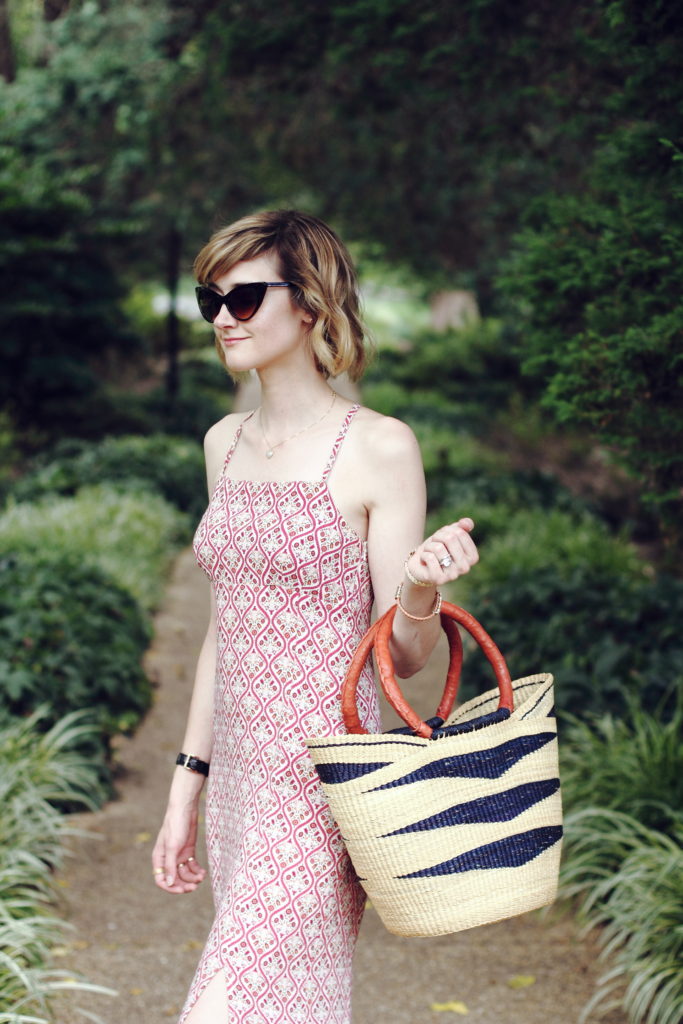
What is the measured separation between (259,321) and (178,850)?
3.58 feet

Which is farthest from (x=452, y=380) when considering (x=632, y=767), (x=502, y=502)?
(x=632, y=767)

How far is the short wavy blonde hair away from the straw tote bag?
2.00 ft

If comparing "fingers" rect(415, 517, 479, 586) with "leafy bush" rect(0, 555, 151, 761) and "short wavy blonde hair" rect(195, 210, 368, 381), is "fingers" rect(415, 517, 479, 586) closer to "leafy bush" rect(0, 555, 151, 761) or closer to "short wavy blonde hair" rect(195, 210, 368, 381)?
"short wavy blonde hair" rect(195, 210, 368, 381)

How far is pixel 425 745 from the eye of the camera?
166 centimetres

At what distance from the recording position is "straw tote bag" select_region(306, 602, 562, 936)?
1.64m

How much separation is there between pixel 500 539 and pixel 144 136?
15.3 ft

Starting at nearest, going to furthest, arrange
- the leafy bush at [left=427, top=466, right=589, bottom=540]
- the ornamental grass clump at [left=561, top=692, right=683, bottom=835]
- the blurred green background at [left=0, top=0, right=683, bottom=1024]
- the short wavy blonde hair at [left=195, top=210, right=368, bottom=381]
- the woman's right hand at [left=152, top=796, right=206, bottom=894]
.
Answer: the short wavy blonde hair at [left=195, top=210, right=368, bottom=381]
the woman's right hand at [left=152, top=796, right=206, bottom=894]
the blurred green background at [left=0, top=0, right=683, bottom=1024]
the ornamental grass clump at [left=561, top=692, right=683, bottom=835]
the leafy bush at [left=427, top=466, right=589, bottom=540]

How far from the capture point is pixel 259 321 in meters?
2.08

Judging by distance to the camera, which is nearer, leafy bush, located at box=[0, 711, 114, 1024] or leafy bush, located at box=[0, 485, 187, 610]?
leafy bush, located at box=[0, 711, 114, 1024]

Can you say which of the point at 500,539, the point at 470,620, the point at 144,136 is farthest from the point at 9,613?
the point at 144,136

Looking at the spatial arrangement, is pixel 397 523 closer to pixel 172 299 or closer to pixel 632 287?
pixel 632 287

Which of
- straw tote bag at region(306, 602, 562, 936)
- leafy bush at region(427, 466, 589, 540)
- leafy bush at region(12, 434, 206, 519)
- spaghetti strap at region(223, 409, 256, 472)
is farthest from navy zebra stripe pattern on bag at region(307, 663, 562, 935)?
leafy bush at region(12, 434, 206, 519)

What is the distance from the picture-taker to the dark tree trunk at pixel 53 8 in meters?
13.0

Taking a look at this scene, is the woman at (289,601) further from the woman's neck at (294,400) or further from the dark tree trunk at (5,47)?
the dark tree trunk at (5,47)
